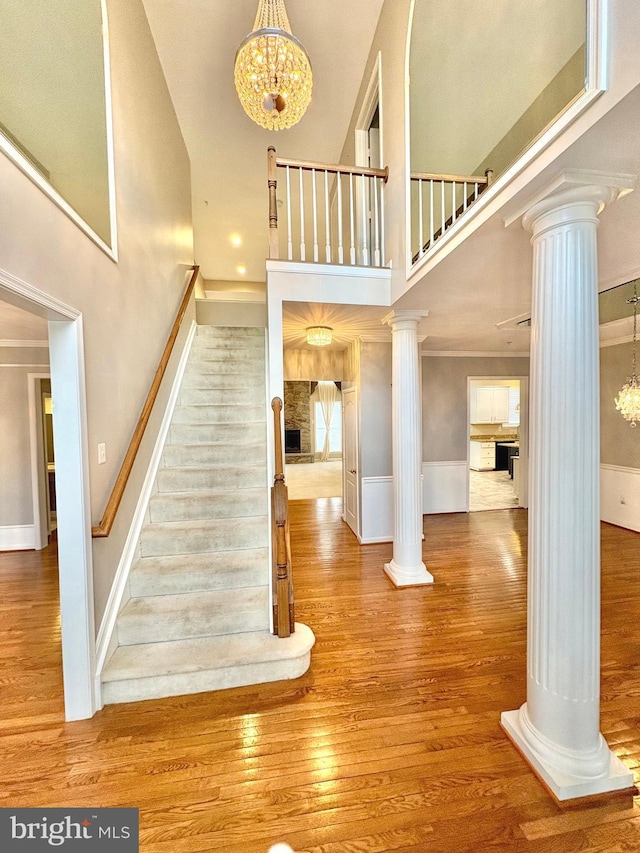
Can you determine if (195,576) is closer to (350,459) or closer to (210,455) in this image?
(210,455)

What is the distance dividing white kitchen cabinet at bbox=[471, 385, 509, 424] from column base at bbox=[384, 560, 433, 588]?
693 centimetres

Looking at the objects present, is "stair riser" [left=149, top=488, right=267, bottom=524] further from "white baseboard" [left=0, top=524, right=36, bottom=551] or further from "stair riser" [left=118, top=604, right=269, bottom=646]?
"white baseboard" [left=0, top=524, right=36, bottom=551]

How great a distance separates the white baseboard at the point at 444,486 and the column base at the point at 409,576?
225cm

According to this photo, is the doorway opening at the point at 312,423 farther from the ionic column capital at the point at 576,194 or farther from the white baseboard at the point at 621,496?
the ionic column capital at the point at 576,194

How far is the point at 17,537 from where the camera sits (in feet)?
14.1

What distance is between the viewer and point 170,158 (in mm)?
3926

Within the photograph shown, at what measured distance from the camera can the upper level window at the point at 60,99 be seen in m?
1.52

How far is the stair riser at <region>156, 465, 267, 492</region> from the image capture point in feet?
9.93

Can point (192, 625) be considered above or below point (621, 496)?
below

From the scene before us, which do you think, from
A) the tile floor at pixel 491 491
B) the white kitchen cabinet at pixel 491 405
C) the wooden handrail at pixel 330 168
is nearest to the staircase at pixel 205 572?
the wooden handrail at pixel 330 168

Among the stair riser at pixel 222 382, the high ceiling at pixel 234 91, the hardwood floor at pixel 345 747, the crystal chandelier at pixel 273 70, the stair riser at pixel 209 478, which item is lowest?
the hardwood floor at pixel 345 747

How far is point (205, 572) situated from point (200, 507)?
21.4 inches

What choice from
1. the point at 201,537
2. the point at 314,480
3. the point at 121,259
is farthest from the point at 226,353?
the point at 314,480

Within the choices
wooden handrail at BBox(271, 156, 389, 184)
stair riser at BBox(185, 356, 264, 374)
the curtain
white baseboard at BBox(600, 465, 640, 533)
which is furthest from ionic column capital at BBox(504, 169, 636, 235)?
the curtain
